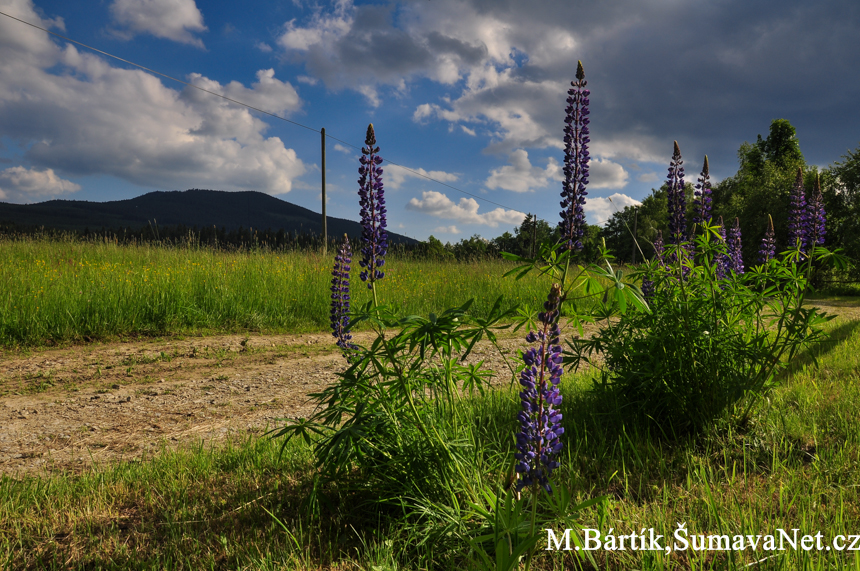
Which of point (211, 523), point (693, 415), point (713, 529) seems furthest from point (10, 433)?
point (693, 415)

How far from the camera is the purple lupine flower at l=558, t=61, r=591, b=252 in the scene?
2.54 meters

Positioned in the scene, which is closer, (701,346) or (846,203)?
(701,346)

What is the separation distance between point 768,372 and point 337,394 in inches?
110

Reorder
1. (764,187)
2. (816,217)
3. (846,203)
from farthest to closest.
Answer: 1. (764,187)
2. (846,203)
3. (816,217)

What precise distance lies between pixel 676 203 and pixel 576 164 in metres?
1.58

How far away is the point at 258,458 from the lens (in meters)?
2.91

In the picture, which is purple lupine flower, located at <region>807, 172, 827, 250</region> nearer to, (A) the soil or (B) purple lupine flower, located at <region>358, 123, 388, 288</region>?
(A) the soil

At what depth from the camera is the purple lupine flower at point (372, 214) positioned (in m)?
2.69

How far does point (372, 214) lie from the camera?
2.74m

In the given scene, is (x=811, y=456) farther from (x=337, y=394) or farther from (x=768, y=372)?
(x=337, y=394)

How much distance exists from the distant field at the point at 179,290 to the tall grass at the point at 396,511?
4.19m

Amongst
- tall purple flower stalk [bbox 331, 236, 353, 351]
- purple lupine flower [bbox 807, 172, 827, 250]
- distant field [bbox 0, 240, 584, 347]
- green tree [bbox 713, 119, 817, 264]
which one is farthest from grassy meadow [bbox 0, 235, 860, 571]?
green tree [bbox 713, 119, 817, 264]

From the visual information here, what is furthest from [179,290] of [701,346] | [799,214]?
[799,214]

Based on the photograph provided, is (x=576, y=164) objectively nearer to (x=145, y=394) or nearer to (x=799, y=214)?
(x=799, y=214)
